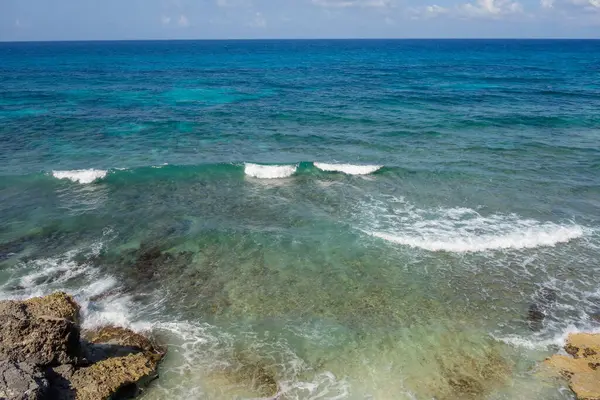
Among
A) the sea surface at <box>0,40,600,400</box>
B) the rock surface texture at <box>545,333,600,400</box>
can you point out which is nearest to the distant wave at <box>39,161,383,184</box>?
the sea surface at <box>0,40,600,400</box>

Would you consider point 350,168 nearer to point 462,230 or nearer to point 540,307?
point 462,230

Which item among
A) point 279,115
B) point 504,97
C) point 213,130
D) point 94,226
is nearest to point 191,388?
point 94,226

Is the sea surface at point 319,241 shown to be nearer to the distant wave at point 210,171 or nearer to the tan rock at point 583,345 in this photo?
the distant wave at point 210,171

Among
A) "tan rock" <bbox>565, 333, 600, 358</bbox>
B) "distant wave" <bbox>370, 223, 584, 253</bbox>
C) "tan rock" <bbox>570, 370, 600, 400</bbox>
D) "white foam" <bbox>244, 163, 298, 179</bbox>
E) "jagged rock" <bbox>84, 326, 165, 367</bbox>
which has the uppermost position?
"white foam" <bbox>244, 163, 298, 179</bbox>

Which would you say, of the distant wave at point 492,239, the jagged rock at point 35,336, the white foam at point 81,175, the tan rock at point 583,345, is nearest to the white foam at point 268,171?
the white foam at point 81,175

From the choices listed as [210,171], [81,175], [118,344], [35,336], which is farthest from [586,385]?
[81,175]

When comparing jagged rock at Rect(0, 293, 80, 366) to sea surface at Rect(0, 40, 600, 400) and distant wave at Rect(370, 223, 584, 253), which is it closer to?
sea surface at Rect(0, 40, 600, 400)

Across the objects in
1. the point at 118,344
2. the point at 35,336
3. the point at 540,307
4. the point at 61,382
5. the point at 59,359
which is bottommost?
the point at 540,307
